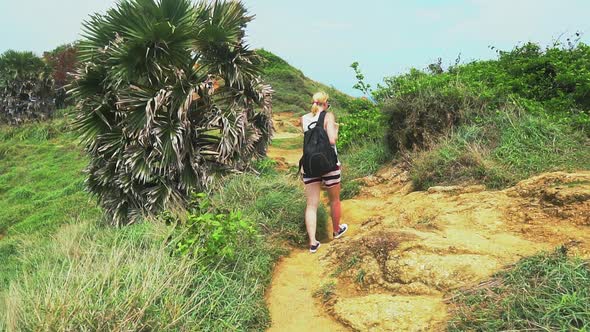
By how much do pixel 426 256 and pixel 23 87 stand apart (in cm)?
2486

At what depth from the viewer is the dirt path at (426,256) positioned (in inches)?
131

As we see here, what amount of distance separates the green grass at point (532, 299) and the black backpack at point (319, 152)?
202 centimetres

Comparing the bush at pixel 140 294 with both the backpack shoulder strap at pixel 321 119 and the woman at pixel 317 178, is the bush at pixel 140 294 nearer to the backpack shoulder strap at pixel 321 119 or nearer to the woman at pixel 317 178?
the woman at pixel 317 178

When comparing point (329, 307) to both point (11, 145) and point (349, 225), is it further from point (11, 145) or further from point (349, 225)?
point (11, 145)

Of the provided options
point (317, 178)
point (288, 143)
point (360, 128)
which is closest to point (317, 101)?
point (317, 178)

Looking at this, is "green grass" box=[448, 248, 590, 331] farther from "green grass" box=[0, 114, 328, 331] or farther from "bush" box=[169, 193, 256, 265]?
"bush" box=[169, 193, 256, 265]

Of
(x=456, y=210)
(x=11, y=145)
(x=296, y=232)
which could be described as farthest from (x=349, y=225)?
(x=11, y=145)

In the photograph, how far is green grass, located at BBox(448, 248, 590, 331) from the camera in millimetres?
2451

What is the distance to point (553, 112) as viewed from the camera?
6.64m

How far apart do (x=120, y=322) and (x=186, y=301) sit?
0.53m

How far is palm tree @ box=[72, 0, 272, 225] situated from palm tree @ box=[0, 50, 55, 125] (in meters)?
18.8

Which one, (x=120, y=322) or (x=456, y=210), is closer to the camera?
(x=120, y=322)

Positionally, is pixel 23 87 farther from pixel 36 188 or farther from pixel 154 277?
pixel 154 277

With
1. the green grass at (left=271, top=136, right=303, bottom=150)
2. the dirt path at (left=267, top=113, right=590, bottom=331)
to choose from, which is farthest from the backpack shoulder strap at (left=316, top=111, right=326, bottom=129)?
the green grass at (left=271, top=136, right=303, bottom=150)
